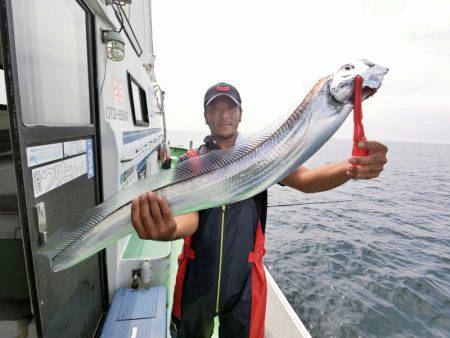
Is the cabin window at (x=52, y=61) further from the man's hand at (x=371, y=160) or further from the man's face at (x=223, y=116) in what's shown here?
the man's hand at (x=371, y=160)

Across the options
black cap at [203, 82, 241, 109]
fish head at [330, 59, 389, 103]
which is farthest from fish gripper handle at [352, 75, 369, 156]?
black cap at [203, 82, 241, 109]

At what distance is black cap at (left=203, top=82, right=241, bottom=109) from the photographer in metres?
2.71

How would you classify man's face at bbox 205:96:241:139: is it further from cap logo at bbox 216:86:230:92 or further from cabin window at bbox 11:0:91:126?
cabin window at bbox 11:0:91:126

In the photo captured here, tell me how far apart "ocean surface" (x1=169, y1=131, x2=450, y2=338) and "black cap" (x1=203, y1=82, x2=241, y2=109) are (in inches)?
216

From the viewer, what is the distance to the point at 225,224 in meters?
2.56

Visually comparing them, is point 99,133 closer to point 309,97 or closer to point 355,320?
point 309,97

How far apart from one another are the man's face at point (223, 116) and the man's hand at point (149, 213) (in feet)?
4.00

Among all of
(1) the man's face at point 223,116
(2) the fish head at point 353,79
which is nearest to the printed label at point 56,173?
(1) the man's face at point 223,116

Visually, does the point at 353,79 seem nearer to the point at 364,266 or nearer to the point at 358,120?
the point at 358,120

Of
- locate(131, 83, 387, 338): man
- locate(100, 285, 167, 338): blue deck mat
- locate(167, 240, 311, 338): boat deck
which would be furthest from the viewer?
locate(167, 240, 311, 338): boat deck

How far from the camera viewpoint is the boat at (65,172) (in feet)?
5.67

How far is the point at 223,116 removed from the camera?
2.79m

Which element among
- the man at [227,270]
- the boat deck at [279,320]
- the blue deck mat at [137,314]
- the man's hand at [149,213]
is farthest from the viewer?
the boat deck at [279,320]

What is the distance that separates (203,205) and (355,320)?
6.45 metres
